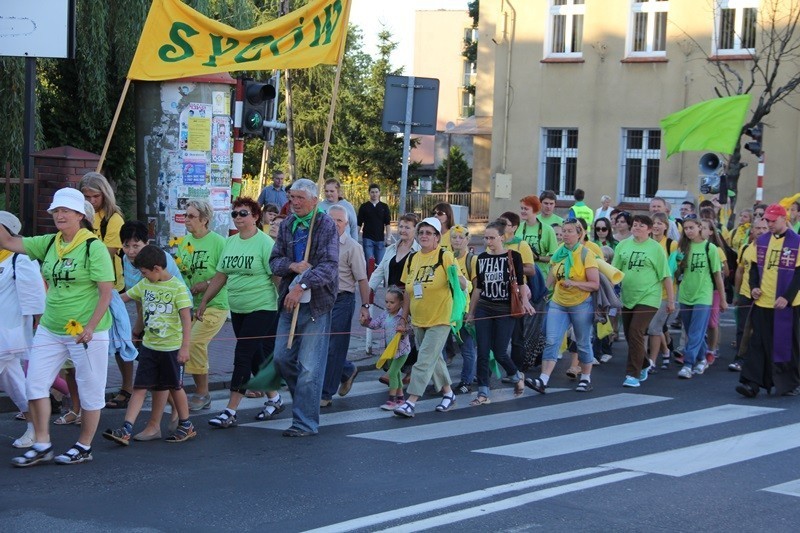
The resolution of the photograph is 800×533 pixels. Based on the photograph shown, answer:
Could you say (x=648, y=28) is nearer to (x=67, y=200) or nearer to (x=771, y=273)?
(x=771, y=273)

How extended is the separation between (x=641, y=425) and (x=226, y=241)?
12.2 feet

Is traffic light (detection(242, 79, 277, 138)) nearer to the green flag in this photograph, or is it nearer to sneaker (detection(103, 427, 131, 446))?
the green flag

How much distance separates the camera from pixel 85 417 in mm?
8195

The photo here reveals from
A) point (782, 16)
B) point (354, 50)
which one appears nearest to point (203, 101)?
point (782, 16)

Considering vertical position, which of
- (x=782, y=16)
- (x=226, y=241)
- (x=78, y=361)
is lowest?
(x=78, y=361)

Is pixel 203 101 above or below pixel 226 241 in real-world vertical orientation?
above

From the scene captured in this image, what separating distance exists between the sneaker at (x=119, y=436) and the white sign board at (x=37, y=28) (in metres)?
4.68

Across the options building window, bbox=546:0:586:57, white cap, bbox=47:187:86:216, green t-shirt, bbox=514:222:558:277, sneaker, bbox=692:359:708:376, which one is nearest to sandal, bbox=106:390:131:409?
white cap, bbox=47:187:86:216

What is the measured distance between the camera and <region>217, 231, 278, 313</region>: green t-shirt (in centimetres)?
977

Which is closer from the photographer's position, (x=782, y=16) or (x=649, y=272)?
(x=649, y=272)

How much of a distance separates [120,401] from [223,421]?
1366 mm

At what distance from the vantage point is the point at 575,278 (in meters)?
12.0

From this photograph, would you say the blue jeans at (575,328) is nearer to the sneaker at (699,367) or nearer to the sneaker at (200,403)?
the sneaker at (699,367)

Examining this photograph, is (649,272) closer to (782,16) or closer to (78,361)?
(78,361)
